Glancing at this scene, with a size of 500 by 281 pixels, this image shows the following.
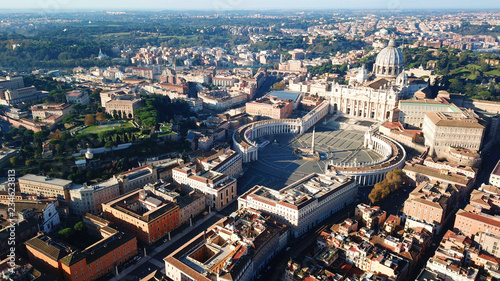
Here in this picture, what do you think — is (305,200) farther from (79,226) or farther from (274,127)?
(274,127)

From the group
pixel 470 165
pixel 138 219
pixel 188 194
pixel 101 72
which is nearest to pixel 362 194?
pixel 470 165

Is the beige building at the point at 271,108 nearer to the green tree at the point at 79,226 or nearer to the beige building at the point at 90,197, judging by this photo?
the beige building at the point at 90,197

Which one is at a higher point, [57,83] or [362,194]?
[57,83]

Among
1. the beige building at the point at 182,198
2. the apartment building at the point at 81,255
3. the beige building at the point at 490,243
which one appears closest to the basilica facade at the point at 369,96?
the beige building at the point at 490,243

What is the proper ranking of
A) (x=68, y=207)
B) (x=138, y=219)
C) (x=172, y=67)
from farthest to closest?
(x=172, y=67), (x=68, y=207), (x=138, y=219)

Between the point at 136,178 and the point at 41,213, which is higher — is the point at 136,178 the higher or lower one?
the lower one

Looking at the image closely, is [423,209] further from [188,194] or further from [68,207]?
[68,207]

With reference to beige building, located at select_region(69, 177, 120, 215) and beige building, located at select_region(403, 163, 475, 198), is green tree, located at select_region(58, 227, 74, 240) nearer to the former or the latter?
beige building, located at select_region(69, 177, 120, 215)

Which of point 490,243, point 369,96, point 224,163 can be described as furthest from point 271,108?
point 490,243
